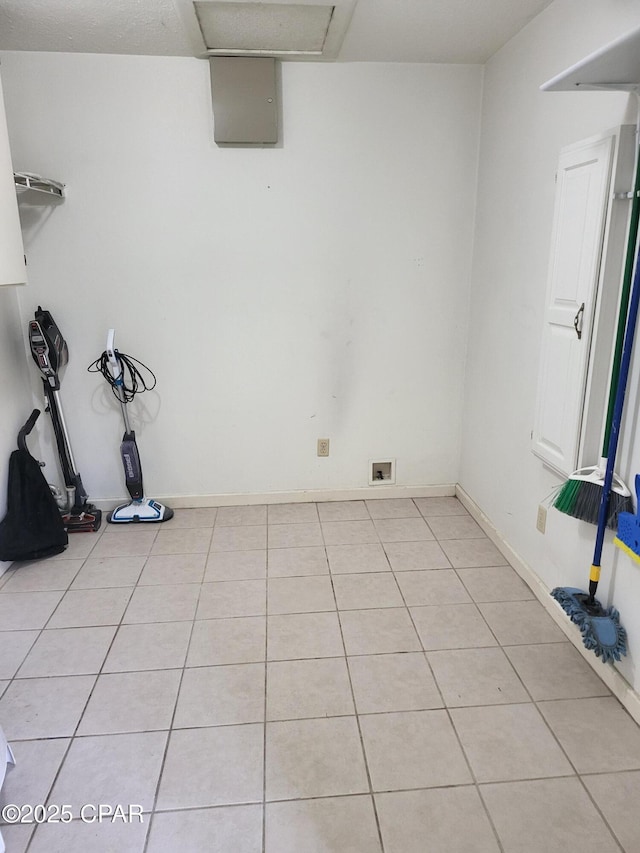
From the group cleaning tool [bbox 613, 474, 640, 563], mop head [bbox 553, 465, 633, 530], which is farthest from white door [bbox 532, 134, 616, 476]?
cleaning tool [bbox 613, 474, 640, 563]

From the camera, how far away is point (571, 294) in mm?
1988

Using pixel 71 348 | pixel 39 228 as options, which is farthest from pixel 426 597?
pixel 39 228

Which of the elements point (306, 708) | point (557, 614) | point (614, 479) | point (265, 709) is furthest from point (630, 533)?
point (265, 709)

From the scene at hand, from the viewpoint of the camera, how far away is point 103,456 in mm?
3242

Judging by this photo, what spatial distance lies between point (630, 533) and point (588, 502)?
223mm

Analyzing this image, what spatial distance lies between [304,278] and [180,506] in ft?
4.87

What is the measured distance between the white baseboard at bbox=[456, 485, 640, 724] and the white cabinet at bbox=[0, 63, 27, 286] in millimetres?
2441

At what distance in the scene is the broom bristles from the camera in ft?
5.94

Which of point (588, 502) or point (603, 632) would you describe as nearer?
point (603, 632)

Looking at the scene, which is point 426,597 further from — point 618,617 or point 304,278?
point 304,278

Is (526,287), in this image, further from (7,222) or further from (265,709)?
(7,222)

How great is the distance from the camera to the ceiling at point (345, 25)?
2.21m

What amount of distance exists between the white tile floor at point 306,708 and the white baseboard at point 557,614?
0.13 ft

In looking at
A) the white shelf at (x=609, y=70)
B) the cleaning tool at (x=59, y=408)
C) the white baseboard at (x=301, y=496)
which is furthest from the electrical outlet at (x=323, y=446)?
the white shelf at (x=609, y=70)
